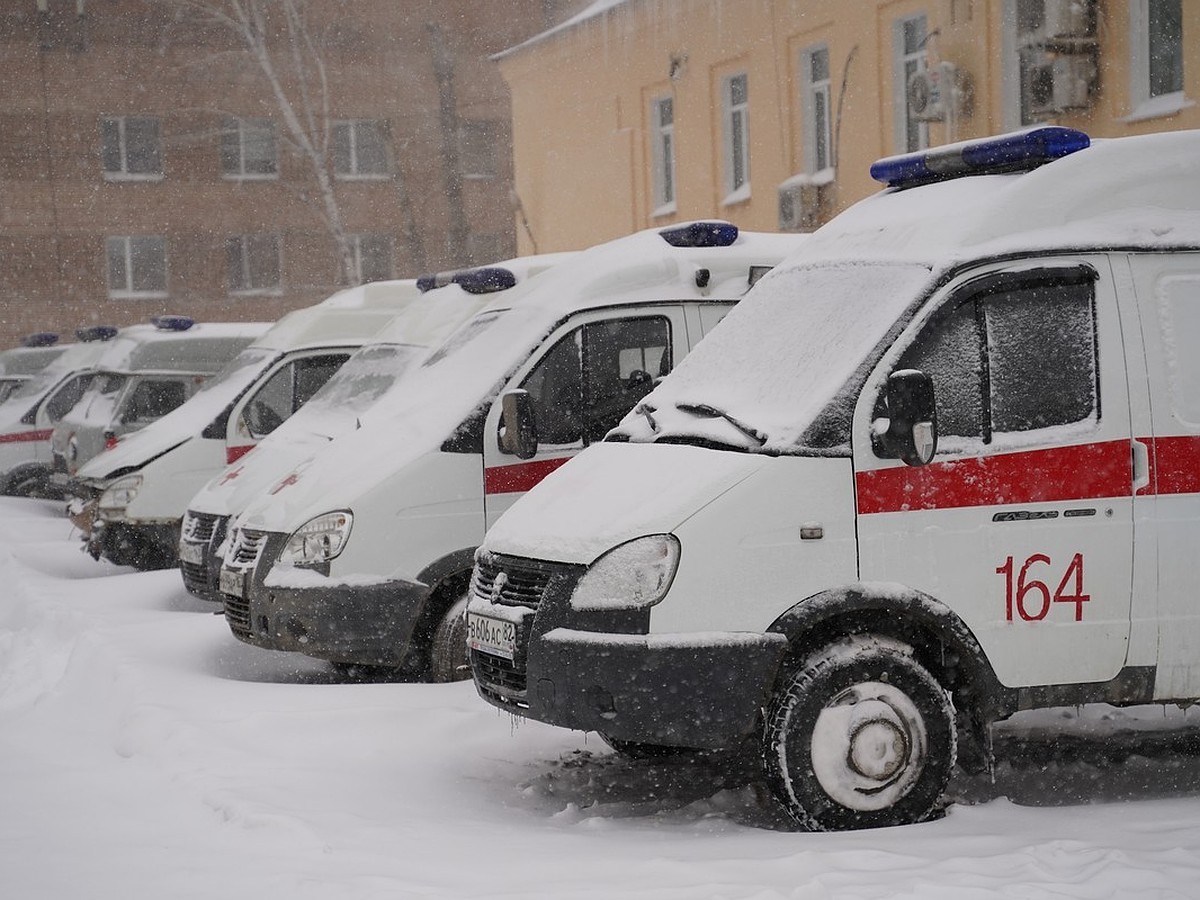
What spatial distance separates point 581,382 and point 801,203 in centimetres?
1140

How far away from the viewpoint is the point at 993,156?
21.5 ft

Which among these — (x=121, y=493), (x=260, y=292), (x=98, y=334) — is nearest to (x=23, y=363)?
(x=98, y=334)

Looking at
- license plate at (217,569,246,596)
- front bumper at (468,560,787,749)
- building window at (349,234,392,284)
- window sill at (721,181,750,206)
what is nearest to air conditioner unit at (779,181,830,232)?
window sill at (721,181,750,206)

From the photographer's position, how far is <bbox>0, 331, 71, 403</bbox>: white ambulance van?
22.7 m

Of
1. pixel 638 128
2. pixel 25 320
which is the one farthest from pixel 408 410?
pixel 25 320

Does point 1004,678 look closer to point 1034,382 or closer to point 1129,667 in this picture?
point 1129,667

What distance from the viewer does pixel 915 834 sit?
5707 mm

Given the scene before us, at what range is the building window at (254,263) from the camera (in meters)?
44.7

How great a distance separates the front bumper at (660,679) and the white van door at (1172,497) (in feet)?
4.69

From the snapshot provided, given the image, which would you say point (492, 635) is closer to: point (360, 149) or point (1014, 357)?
point (1014, 357)

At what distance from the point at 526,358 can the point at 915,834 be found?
367 cm

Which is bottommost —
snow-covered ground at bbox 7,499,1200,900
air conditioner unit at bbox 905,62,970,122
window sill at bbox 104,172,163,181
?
snow-covered ground at bbox 7,499,1200,900

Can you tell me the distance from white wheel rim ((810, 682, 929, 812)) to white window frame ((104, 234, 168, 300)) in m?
40.1

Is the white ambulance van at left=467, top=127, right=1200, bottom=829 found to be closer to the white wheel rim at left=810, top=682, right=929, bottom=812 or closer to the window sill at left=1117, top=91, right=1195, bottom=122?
the white wheel rim at left=810, top=682, right=929, bottom=812
